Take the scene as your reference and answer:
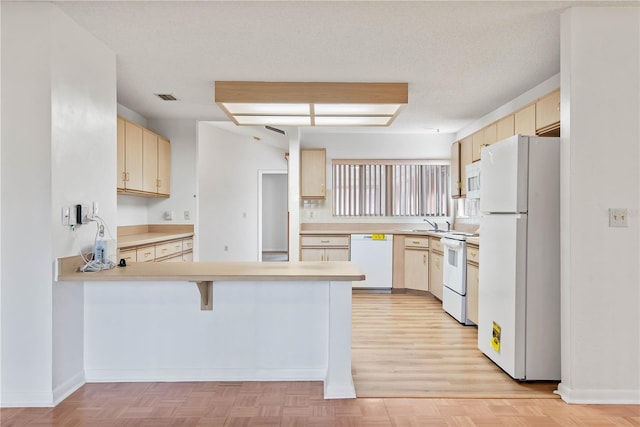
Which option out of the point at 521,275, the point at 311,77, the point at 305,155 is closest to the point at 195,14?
the point at 311,77

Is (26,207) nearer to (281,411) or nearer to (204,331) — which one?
(204,331)

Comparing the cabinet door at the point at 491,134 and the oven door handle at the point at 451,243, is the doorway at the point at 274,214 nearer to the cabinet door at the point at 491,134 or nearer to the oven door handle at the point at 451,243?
the oven door handle at the point at 451,243

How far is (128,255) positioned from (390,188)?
3753 mm

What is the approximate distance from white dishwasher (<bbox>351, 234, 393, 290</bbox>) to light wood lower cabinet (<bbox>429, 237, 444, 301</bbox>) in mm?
550

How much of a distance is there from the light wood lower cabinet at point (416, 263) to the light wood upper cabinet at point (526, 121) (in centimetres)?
193

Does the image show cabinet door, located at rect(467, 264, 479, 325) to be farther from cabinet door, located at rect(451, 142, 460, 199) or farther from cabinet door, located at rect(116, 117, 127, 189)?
cabinet door, located at rect(116, 117, 127, 189)

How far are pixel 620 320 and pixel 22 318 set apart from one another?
136 inches

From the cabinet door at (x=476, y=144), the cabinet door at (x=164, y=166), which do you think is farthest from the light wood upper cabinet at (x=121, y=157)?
the cabinet door at (x=476, y=144)

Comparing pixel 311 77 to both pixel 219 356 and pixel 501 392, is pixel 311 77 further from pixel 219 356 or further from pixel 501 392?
pixel 501 392

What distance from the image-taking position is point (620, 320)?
2273 millimetres

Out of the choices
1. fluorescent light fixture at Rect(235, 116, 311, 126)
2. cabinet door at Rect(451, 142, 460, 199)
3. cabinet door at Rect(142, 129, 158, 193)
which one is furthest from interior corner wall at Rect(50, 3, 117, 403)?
cabinet door at Rect(451, 142, 460, 199)

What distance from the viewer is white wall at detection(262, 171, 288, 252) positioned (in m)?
9.75

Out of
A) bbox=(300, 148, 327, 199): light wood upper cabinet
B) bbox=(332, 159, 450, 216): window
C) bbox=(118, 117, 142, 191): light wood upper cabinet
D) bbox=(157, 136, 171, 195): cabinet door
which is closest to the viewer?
bbox=(118, 117, 142, 191): light wood upper cabinet

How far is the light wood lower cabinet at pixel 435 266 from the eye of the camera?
4.68 metres
